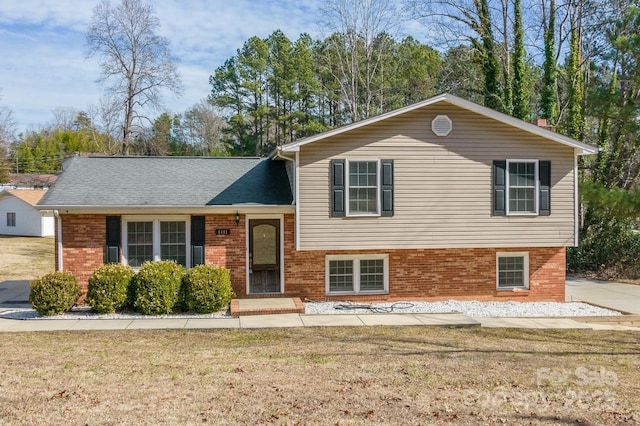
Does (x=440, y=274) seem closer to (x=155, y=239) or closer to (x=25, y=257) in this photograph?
(x=155, y=239)

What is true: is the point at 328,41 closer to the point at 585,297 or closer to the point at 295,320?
the point at 585,297

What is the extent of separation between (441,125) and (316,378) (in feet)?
26.7

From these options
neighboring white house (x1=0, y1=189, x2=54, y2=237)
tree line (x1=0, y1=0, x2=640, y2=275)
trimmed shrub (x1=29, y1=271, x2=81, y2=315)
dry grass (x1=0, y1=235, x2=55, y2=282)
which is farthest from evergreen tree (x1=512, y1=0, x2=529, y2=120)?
neighboring white house (x1=0, y1=189, x2=54, y2=237)

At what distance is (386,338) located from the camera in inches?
390

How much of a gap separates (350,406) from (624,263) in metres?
18.7

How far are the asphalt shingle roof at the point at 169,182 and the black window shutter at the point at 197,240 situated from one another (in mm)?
479

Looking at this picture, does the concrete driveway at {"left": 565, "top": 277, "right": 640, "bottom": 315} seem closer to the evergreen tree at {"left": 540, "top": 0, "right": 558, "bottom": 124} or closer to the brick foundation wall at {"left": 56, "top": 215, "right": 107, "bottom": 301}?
the evergreen tree at {"left": 540, "top": 0, "right": 558, "bottom": 124}

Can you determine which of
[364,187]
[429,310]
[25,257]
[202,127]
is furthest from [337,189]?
[202,127]

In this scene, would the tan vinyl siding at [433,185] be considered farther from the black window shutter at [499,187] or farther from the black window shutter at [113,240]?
the black window shutter at [113,240]

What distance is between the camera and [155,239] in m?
13.6

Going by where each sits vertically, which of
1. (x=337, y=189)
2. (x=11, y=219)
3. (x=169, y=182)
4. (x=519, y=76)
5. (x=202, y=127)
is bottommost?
(x=11, y=219)

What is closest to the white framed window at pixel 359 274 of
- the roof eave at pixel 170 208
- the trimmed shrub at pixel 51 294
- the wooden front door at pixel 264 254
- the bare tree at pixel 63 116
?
the wooden front door at pixel 264 254

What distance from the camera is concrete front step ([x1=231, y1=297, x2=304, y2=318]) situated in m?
12.2

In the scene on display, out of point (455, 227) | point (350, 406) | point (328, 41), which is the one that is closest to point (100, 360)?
point (350, 406)
